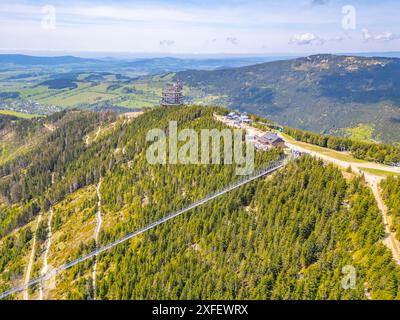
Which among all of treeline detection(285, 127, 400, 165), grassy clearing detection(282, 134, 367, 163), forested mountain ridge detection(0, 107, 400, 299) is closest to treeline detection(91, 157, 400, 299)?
forested mountain ridge detection(0, 107, 400, 299)

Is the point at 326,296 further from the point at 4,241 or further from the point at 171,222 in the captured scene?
the point at 4,241

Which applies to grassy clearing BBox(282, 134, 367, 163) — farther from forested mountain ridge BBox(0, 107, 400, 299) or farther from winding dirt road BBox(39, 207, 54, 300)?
winding dirt road BBox(39, 207, 54, 300)

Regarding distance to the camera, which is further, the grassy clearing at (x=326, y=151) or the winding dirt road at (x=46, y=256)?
the winding dirt road at (x=46, y=256)

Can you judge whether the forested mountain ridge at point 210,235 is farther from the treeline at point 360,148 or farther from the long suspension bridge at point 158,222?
the treeline at point 360,148

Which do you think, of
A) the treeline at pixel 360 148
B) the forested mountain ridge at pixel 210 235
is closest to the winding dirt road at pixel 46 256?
the forested mountain ridge at pixel 210 235

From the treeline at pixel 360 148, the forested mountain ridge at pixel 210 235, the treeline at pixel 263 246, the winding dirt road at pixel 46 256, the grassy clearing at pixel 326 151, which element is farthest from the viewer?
the winding dirt road at pixel 46 256
